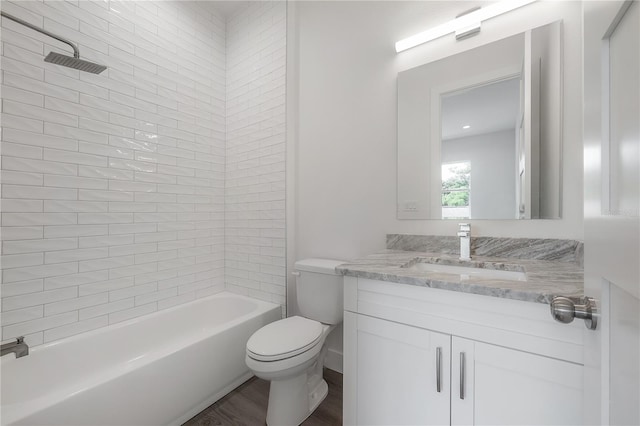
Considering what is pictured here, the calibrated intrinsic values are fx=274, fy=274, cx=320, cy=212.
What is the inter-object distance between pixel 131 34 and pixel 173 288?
71.8 inches

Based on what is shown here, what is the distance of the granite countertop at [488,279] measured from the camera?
83cm

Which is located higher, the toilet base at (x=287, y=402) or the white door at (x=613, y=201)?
the white door at (x=613, y=201)

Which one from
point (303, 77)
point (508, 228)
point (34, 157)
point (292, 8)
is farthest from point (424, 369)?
point (292, 8)

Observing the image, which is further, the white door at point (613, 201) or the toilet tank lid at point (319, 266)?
the toilet tank lid at point (319, 266)

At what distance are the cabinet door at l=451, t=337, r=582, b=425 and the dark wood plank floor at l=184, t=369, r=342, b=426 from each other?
0.85 m

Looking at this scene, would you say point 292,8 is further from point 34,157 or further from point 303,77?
point 34,157

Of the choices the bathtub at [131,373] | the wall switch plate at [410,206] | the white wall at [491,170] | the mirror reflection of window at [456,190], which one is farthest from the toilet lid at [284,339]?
the white wall at [491,170]

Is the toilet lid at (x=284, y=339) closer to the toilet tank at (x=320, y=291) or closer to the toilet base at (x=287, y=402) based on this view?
the toilet tank at (x=320, y=291)

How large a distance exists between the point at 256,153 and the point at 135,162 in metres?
0.85

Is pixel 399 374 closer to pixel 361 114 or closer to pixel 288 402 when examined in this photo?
pixel 288 402

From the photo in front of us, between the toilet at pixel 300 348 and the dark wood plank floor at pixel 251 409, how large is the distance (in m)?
0.06

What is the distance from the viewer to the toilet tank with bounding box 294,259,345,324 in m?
1.69

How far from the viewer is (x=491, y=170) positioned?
57.5 inches

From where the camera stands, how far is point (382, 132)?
69.7 inches
